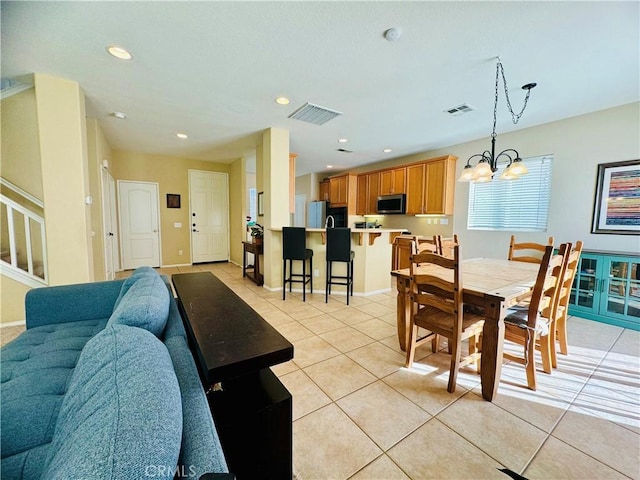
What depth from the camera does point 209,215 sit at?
640 cm

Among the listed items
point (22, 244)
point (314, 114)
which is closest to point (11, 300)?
point (22, 244)

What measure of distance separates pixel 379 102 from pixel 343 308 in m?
2.60

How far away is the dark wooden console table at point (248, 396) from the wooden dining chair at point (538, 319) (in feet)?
5.84

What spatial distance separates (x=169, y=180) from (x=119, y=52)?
4.04 meters

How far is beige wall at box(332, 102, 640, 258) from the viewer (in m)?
3.10

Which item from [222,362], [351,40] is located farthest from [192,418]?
[351,40]

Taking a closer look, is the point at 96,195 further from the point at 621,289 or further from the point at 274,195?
the point at 621,289

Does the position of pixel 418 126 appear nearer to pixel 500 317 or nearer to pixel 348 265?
pixel 348 265

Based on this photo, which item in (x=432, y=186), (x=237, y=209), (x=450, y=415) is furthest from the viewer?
(x=237, y=209)

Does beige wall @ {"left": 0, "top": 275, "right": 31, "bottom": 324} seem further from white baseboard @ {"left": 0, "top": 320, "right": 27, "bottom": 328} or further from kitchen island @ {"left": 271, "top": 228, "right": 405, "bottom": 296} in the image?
kitchen island @ {"left": 271, "top": 228, "right": 405, "bottom": 296}

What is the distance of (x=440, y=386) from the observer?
6.28 feet

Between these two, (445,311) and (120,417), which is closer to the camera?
(120,417)

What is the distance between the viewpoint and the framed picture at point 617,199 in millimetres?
3033

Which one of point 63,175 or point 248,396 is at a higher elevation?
point 63,175
